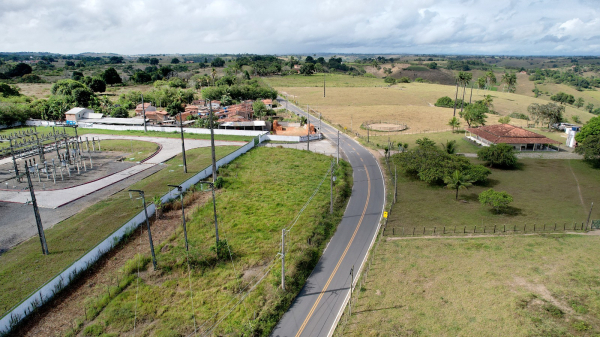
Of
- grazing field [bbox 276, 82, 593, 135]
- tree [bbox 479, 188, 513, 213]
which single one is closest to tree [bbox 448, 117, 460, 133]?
grazing field [bbox 276, 82, 593, 135]

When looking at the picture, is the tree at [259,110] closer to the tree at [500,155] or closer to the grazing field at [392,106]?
the grazing field at [392,106]

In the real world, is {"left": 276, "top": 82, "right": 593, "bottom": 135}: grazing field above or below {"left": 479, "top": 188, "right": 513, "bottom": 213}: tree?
above

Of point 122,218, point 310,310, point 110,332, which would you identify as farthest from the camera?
point 122,218

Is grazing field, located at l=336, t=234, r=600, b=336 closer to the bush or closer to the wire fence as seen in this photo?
the wire fence

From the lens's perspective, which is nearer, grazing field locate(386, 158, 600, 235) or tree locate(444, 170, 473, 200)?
grazing field locate(386, 158, 600, 235)

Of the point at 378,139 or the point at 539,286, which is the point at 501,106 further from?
the point at 539,286

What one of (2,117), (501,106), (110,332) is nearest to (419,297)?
(110,332)

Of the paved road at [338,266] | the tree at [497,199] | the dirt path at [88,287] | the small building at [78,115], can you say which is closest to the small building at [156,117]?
the small building at [78,115]
